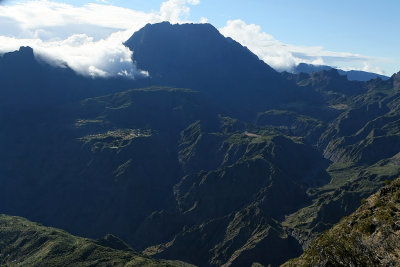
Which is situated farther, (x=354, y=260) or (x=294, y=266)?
(x=294, y=266)

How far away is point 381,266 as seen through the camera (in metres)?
78.4

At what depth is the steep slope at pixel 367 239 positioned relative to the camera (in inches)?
3219

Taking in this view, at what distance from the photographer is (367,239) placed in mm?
88688

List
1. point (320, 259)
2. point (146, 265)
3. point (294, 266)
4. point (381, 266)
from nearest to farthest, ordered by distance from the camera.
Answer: point (381, 266), point (320, 259), point (294, 266), point (146, 265)

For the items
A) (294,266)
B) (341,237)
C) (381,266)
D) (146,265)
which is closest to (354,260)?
(381,266)

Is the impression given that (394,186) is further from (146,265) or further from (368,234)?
(146,265)

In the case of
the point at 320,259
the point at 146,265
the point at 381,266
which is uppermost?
the point at 381,266

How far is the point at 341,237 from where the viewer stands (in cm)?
9550

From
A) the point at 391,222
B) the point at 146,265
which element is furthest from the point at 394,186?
the point at 146,265

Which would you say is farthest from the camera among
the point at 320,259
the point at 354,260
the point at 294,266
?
the point at 294,266

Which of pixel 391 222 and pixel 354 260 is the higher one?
pixel 391 222

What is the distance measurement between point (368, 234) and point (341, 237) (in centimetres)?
669

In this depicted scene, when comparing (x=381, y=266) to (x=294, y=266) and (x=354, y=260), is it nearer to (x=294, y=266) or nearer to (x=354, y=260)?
(x=354, y=260)

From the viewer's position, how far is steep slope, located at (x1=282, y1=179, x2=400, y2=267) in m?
81.8
